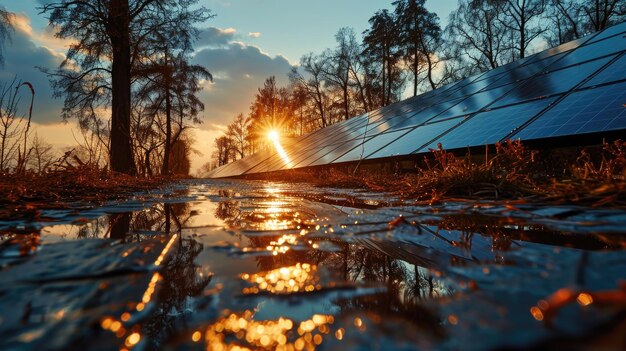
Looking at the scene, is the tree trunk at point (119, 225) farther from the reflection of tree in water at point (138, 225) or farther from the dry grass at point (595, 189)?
the dry grass at point (595, 189)

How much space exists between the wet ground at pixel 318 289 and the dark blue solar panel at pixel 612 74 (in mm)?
4945

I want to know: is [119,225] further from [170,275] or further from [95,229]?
[170,275]

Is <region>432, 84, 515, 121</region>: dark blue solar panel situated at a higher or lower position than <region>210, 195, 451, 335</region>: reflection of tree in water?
higher

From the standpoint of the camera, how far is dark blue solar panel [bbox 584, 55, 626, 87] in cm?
484

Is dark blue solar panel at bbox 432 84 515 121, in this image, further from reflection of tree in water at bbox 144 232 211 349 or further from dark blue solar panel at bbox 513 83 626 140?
reflection of tree in water at bbox 144 232 211 349

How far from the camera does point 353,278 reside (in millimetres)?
866

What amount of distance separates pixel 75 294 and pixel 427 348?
727mm

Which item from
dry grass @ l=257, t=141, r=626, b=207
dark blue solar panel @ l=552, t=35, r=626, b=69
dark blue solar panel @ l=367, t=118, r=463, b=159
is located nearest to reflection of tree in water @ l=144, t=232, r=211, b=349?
dry grass @ l=257, t=141, r=626, b=207

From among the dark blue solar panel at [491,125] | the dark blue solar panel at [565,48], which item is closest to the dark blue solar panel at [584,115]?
the dark blue solar panel at [491,125]

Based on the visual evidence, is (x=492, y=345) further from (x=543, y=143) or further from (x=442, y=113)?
(x=442, y=113)

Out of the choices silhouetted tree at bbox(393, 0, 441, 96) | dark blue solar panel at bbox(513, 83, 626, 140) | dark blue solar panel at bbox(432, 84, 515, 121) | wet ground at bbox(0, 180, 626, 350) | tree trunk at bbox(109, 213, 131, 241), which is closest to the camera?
wet ground at bbox(0, 180, 626, 350)

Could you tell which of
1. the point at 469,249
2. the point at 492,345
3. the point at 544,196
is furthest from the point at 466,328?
the point at 544,196

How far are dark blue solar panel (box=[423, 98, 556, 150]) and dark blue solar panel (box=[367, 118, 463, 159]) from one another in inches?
12.0

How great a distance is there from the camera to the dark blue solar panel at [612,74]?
4.84 m
